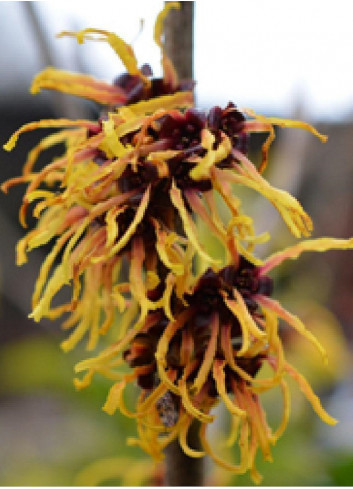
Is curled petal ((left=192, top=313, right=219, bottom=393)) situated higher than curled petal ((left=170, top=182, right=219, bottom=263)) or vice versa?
curled petal ((left=170, top=182, right=219, bottom=263))

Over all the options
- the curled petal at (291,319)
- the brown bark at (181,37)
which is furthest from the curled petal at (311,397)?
the brown bark at (181,37)

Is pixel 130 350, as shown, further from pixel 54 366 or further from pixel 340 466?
pixel 54 366

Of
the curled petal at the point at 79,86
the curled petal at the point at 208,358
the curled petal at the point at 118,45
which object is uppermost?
the curled petal at the point at 118,45

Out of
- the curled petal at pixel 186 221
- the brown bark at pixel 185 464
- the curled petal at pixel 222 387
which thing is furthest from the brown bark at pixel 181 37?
the brown bark at pixel 185 464

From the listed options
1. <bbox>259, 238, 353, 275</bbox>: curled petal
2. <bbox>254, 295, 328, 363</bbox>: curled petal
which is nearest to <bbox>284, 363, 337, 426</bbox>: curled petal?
<bbox>254, 295, 328, 363</bbox>: curled petal

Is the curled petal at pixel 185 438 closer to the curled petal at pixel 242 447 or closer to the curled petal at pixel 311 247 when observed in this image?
the curled petal at pixel 242 447

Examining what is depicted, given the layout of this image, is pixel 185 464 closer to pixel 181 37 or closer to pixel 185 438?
pixel 185 438

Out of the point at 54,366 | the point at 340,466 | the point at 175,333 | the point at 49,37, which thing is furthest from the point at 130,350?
the point at 54,366

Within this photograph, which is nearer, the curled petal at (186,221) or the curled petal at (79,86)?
the curled petal at (186,221)

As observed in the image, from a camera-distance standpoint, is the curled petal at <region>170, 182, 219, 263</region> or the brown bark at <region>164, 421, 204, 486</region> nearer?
the curled petal at <region>170, 182, 219, 263</region>

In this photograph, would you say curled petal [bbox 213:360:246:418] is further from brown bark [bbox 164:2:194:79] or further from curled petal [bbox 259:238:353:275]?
brown bark [bbox 164:2:194:79]

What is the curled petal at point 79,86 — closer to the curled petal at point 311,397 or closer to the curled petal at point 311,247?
the curled petal at point 311,247

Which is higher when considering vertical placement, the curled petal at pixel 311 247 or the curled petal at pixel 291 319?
the curled petal at pixel 311 247
